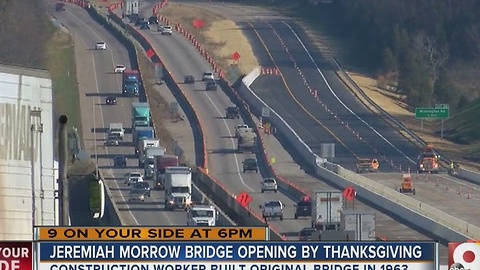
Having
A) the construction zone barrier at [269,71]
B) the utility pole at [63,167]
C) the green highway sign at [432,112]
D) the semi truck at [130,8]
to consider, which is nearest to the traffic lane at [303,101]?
the construction zone barrier at [269,71]

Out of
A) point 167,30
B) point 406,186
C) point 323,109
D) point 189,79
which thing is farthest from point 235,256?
point 167,30

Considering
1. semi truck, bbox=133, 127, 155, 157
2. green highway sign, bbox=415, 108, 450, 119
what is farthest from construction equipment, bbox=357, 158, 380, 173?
green highway sign, bbox=415, 108, 450, 119

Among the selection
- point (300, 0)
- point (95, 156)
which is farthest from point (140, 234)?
point (300, 0)

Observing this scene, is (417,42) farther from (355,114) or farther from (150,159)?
(150,159)

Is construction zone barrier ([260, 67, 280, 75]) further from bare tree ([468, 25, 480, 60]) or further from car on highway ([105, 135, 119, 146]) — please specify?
car on highway ([105, 135, 119, 146])

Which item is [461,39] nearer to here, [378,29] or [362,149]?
[378,29]

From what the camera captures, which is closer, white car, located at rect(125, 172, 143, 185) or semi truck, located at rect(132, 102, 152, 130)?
white car, located at rect(125, 172, 143, 185)
